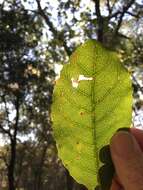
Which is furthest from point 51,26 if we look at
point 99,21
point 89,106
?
point 89,106

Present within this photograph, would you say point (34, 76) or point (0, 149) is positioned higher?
point (34, 76)

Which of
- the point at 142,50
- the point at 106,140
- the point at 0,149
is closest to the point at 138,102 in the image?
the point at 142,50

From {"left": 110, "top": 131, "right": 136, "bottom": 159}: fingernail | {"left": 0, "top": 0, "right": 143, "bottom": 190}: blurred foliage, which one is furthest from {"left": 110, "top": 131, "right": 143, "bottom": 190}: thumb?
Answer: {"left": 0, "top": 0, "right": 143, "bottom": 190}: blurred foliage

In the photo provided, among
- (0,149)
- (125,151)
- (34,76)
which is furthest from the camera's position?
(0,149)

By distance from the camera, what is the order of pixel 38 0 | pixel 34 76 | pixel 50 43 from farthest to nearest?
pixel 34 76 < pixel 50 43 < pixel 38 0

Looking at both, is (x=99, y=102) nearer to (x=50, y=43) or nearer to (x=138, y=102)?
(x=50, y=43)

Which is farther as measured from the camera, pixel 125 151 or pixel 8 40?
pixel 8 40

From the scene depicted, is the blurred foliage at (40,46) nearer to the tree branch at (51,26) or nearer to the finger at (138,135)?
the tree branch at (51,26)

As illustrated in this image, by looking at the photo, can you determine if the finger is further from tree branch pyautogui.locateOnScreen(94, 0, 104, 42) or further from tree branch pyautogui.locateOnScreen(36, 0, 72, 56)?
tree branch pyautogui.locateOnScreen(36, 0, 72, 56)
